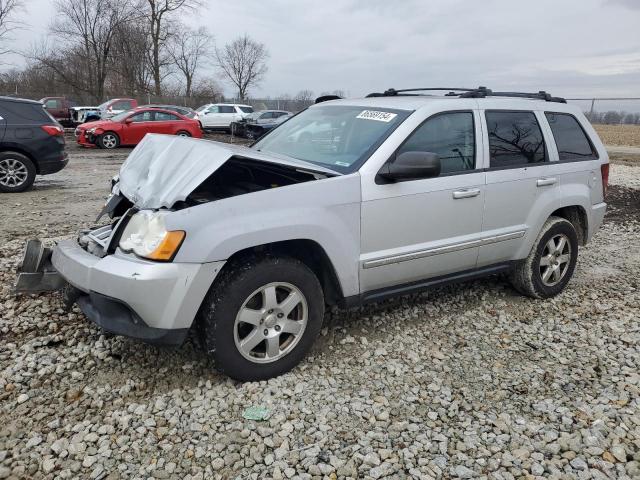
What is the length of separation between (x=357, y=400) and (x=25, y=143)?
8167mm

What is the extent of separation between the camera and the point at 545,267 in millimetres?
4488

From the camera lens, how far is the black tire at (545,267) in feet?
14.3

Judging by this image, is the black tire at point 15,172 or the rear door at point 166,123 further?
the rear door at point 166,123

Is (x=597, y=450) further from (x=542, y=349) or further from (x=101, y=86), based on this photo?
(x=101, y=86)

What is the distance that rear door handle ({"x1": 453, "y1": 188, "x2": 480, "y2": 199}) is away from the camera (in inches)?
143

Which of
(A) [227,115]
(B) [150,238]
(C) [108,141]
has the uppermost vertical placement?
(A) [227,115]

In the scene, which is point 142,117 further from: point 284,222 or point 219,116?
point 284,222

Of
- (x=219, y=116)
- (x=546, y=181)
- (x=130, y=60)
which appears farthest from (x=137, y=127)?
(x=130, y=60)

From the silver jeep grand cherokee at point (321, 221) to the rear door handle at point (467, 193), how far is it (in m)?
0.01

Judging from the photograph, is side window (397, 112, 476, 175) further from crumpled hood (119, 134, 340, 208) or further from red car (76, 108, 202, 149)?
red car (76, 108, 202, 149)

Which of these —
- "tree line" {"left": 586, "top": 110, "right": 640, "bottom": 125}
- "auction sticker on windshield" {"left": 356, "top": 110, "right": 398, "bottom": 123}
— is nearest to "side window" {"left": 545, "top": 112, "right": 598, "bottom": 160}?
"auction sticker on windshield" {"left": 356, "top": 110, "right": 398, "bottom": 123}

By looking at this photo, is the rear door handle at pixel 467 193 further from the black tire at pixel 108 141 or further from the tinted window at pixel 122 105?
the tinted window at pixel 122 105

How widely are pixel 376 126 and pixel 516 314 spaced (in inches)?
79.6

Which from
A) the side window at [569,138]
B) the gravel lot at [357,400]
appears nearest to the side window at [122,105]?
the gravel lot at [357,400]
